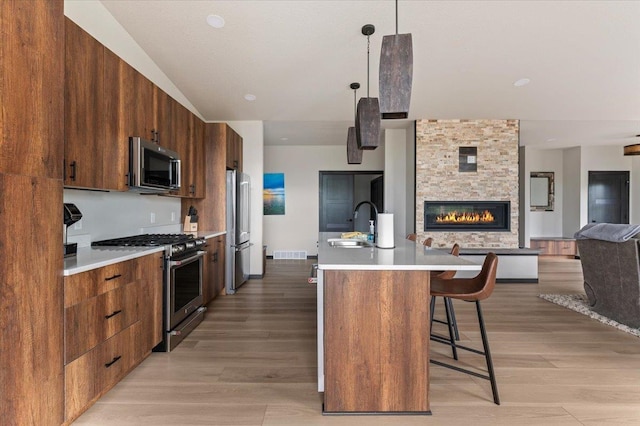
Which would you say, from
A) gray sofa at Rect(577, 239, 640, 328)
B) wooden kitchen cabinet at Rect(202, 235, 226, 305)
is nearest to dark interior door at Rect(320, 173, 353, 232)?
wooden kitchen cabinet at Rect(202, 235, 226, 305)

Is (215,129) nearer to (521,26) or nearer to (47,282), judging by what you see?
(47,282)

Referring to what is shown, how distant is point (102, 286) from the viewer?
196 cm

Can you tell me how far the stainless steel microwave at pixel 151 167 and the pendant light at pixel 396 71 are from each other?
1.99 metres

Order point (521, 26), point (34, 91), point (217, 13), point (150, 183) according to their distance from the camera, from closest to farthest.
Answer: point (34, 91) < point (150, 183) < point (217, 13) < point (521, 26)

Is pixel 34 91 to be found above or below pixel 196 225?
above

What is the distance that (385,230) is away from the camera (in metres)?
2.46

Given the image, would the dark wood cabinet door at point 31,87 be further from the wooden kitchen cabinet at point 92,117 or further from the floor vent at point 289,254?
the floor vent at point 289,254

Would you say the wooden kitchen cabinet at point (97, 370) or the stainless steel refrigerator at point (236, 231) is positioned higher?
the stainless steel refrigerator at point (236, 231)

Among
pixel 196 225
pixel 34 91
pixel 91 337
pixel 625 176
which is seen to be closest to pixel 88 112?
pixel 34 91

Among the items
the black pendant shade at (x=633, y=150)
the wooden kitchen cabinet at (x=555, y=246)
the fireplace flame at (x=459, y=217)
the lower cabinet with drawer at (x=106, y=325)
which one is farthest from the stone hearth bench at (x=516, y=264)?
the lower cabinet with drawer at (x=106, y=325)

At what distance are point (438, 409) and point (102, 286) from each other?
6.70 feet

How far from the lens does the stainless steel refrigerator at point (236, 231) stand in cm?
459

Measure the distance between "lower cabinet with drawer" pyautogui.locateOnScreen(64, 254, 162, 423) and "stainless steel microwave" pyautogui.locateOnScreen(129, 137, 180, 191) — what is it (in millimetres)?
641

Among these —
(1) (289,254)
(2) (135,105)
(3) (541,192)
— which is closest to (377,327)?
(2) (135,105)
